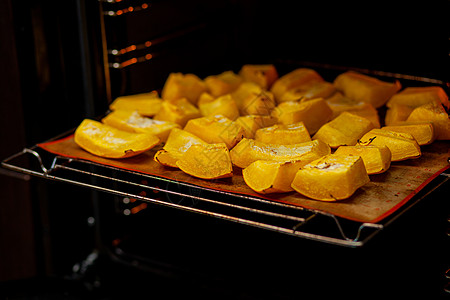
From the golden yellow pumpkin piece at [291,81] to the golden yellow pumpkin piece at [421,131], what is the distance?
418 mm

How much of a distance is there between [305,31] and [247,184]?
972 millimetres

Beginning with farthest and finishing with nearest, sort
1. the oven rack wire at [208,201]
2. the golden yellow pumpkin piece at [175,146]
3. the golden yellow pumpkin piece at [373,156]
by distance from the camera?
1. the golden yellow pumpkin piece at [175,146]
2. the golden yellow pumpkin piece at [373,156]
3. the oven rack wire at [208,201]

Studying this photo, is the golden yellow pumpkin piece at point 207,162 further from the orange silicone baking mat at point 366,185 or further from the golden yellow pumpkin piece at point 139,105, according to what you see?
the golden yellow pumpkin piece at point 139,105

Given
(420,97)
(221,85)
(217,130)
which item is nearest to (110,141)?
(217,130)

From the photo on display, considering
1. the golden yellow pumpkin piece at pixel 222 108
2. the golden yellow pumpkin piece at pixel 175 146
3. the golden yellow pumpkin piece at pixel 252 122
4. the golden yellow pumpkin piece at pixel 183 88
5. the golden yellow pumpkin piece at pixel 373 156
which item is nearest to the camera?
the golden yellow pumpkin piece at pixel 373 156

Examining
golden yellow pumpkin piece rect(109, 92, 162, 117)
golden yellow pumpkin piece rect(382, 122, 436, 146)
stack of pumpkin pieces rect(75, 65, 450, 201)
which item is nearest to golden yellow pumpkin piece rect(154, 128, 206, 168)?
stack of pumpkin pieces rect(75, 65, 450, 201)

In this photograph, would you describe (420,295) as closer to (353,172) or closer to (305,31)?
(353,172)

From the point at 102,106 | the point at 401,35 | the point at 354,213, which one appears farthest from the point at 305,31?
the point at 354,213

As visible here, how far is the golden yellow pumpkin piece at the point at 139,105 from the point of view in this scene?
5.42 ft

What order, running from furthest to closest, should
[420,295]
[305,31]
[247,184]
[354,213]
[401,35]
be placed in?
[305,31] < [401,35] < [420,295] < [247,184] < [354,213]

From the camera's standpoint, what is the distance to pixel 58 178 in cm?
132

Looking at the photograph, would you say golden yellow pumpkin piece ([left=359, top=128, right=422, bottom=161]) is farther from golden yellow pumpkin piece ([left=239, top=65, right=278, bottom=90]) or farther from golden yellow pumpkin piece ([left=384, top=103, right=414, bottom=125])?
golden yellow pumpkin piece ([left=239, top=65, right=278, bottom=90])

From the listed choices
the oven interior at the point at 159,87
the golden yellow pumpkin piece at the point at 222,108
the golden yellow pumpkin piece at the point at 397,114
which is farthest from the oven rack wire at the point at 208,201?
the golden yellow pumpkin piece at the point at 397,114

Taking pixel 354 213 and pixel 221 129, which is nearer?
pixel 354 213
